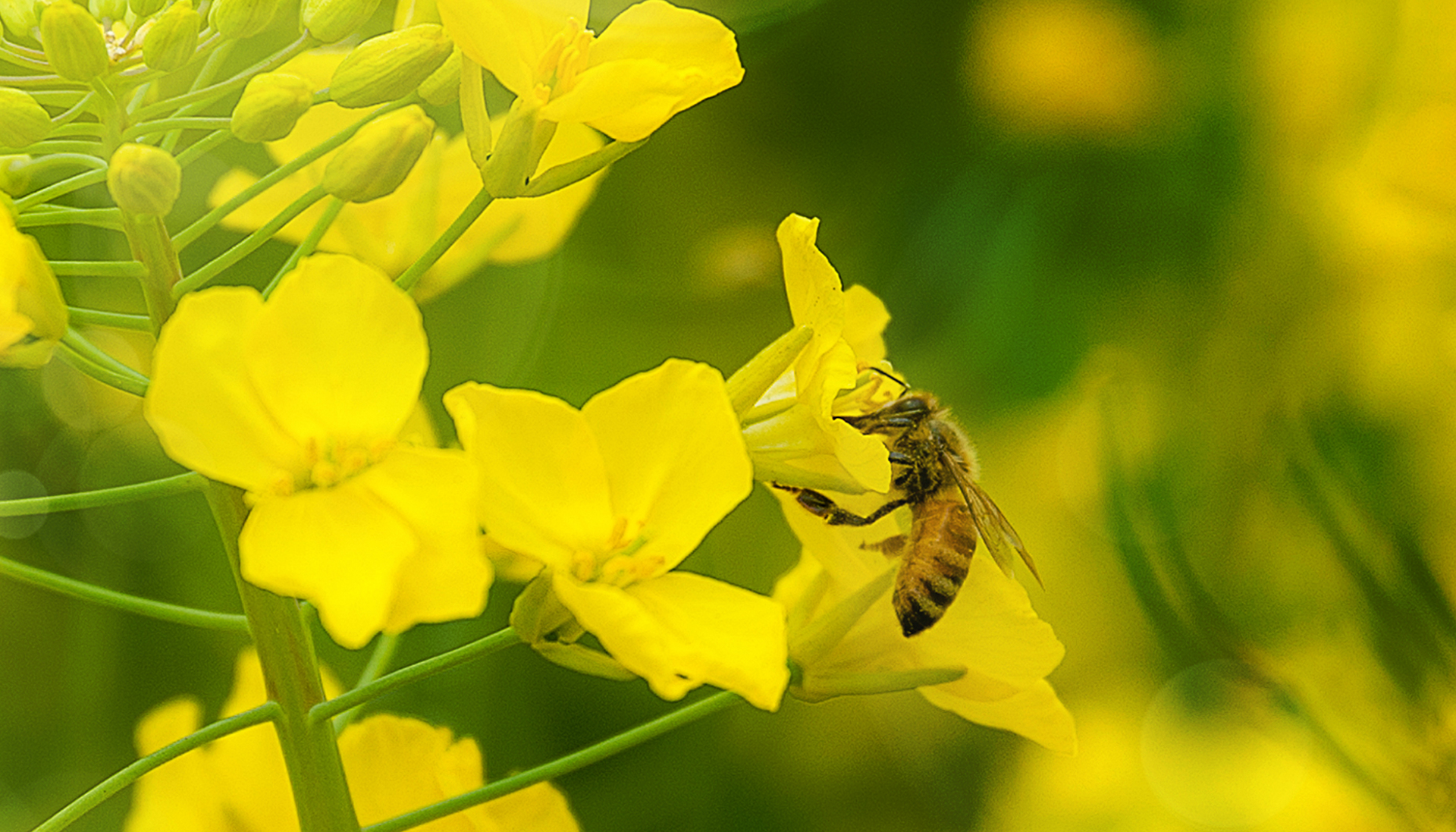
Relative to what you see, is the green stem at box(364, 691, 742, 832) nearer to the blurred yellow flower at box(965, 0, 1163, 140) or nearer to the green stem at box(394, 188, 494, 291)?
the green stem at box(394, 188, 494, 291)

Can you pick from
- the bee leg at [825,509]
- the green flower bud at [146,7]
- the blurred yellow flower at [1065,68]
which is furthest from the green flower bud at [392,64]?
the blurred yellow flower at [1065,68]

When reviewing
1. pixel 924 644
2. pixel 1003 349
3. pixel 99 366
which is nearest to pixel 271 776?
pixel 99 366

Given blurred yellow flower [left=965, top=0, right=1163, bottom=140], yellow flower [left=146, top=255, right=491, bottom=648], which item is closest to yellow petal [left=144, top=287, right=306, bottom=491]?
yellow flower [left=146, top=255, right=491, bottom=648]

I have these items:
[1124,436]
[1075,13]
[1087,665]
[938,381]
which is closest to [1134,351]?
[938,381]

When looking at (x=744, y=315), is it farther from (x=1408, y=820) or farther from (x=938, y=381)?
(x=1408, y=820)

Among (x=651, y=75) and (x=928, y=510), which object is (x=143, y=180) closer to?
(x=651, y=75)
